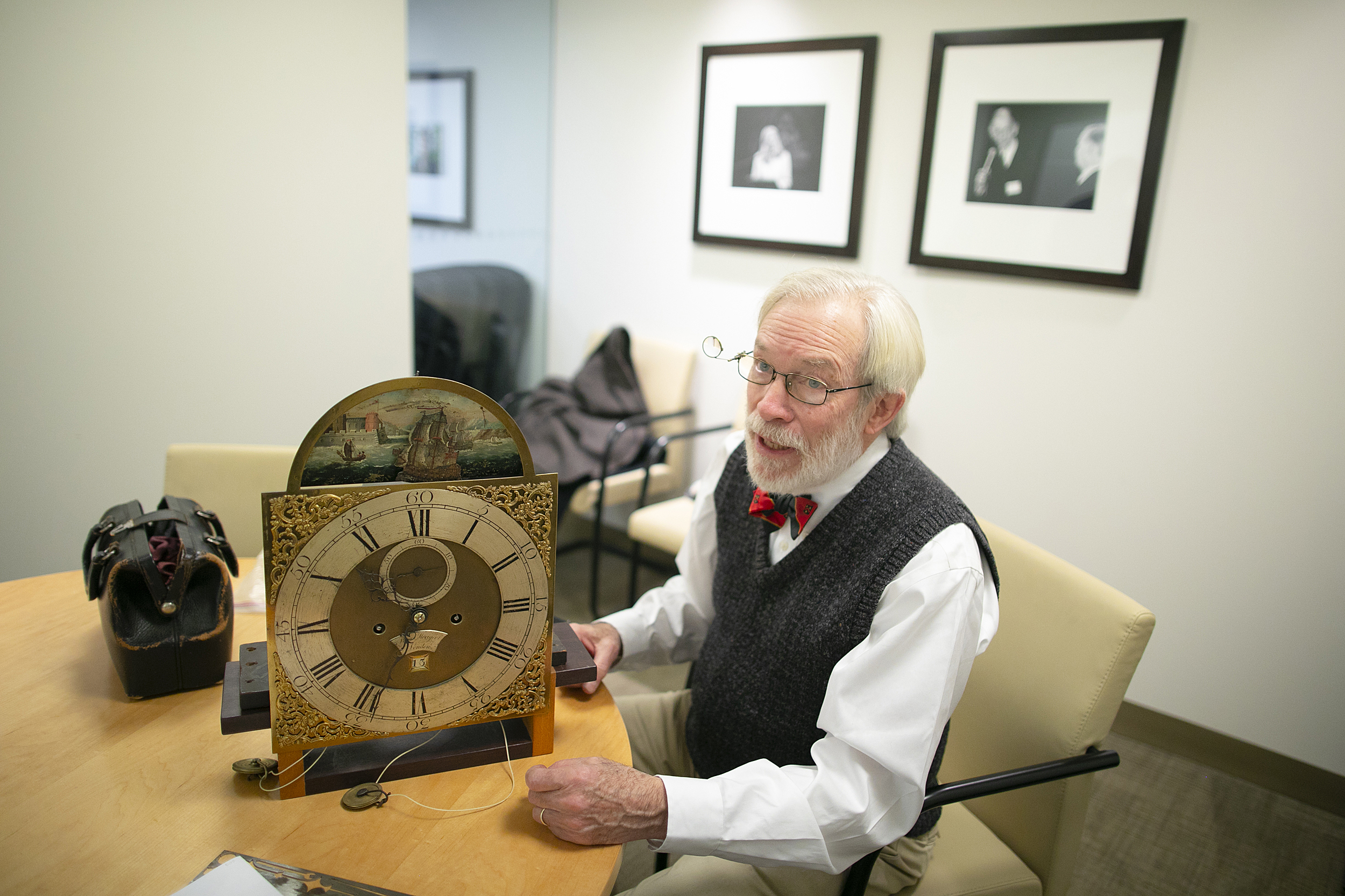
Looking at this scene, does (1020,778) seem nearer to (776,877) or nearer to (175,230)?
(776,877)

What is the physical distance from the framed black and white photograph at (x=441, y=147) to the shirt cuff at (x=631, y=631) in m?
2.35

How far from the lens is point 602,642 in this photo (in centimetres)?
149

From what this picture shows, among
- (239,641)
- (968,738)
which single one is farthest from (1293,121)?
(239,641)

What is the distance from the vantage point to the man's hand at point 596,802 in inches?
40.0

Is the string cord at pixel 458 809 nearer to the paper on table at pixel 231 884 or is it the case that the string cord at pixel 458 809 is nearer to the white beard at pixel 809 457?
the paper on table at pixel 231 884

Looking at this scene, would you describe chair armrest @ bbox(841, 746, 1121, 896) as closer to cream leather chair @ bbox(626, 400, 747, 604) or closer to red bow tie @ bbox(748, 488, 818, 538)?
red bow tie @ bbox(748, 488, 818, 538)

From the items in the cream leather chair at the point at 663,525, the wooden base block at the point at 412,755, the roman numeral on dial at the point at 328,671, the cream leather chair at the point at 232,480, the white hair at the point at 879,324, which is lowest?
the cream leather chair at the point at 663,525

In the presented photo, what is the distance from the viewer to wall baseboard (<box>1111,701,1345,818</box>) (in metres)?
2.48

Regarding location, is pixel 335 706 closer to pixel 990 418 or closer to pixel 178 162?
pixel 178 162

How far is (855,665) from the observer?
117 cm

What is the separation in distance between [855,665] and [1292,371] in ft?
6.57

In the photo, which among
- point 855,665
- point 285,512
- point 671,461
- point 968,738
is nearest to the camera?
point 285,512

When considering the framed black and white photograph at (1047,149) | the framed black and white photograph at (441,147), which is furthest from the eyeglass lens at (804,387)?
the framed black and white photograph at (441,147)

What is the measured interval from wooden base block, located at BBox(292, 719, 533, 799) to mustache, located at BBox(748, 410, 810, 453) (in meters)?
0.60
